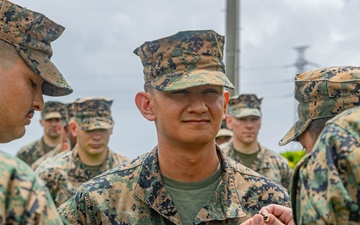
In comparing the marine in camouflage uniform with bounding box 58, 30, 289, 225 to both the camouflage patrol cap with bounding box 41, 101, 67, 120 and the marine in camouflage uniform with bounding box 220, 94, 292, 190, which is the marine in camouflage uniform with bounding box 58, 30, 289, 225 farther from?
the camouflage patrol cap with bounding box 41, 101, 67, 120

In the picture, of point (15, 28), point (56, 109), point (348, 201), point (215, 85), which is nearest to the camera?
point (348, 201)

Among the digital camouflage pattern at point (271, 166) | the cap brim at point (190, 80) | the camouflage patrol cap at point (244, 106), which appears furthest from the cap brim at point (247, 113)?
the cap brim at point (190, 80)

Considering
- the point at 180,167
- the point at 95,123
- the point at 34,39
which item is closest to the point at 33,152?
the point at 95,123

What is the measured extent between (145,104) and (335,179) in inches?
95.4

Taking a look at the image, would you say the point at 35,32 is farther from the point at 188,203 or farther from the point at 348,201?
the point at 348,201

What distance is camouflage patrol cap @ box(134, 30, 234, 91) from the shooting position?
4.81m

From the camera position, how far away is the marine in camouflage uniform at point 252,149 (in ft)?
40.4

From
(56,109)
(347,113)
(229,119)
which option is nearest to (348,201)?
(347,113)

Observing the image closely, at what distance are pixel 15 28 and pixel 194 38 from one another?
121 cm

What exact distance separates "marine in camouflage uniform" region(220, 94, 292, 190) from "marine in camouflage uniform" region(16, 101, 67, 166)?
13.4 ft

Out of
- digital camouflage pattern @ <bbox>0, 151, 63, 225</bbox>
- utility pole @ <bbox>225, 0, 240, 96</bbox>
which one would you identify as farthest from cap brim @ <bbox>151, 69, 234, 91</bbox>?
utility pole @ <bbox>225, 0, 240, 96</bbox>

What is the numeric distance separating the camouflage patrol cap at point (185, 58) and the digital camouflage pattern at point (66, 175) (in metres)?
5.72

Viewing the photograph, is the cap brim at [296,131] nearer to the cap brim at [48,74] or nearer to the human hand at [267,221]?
the human hand at [267,221]

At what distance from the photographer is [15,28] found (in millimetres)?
4266
